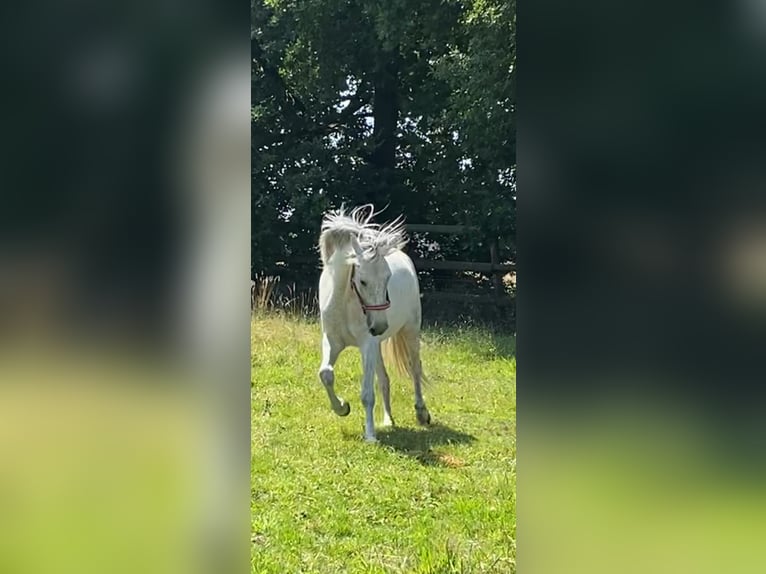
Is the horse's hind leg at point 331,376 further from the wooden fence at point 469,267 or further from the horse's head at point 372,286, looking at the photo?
the wooden fence at point 469,267

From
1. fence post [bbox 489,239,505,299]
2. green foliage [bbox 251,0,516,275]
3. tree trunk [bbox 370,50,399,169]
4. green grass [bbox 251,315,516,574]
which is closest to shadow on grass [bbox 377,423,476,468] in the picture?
green grass [bbox 251,315,516,574]

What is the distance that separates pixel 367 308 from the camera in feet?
15.0

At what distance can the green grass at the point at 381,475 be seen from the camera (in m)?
2.83

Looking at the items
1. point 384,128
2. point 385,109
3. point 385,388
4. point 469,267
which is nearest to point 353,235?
point 385,388

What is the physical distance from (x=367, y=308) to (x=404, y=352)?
2.96ft

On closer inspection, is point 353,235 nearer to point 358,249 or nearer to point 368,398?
point 358,249

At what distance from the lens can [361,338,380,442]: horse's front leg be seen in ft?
15.0

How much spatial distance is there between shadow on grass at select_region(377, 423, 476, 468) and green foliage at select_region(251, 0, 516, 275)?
5670 mm

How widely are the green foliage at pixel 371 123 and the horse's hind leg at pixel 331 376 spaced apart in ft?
19.0

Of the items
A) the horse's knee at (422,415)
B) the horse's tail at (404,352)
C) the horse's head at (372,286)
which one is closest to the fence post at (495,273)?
the horse's tail at (404,352)
